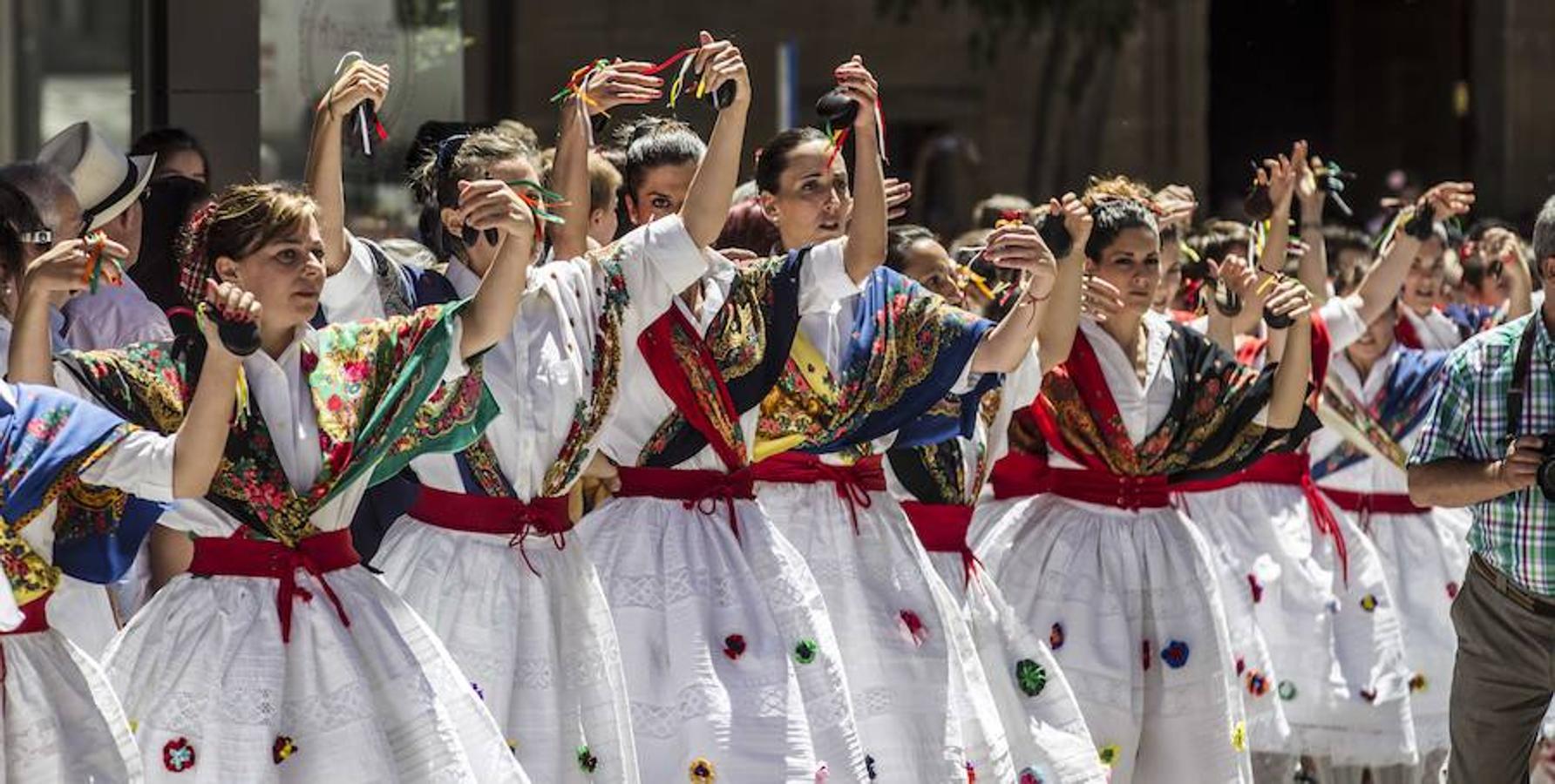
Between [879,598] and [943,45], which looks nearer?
[879,598]

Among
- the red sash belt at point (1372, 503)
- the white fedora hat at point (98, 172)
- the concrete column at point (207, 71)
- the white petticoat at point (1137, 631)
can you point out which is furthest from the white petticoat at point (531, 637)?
the red sash belt at point (1372, 503)

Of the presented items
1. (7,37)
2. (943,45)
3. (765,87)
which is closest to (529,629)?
(765,87)

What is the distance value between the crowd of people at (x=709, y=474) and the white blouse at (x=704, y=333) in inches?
0.4

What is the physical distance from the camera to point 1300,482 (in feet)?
29.7

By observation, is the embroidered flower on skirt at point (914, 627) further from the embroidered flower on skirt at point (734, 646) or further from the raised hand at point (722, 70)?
the raised hand at point (722, 70)

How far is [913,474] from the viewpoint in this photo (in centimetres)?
736

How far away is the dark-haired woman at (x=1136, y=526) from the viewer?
24.9 feet

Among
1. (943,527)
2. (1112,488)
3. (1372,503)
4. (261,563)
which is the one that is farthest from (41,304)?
(1372,503)

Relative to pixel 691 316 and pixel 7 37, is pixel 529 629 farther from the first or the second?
pixel 7 37

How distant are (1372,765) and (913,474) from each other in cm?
224

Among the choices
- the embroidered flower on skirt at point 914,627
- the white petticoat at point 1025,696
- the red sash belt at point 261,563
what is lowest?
the white petticoat at point 1025,696

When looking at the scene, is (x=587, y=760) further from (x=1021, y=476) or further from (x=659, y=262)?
(x=1021, y=476)

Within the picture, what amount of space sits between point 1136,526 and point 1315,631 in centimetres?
134

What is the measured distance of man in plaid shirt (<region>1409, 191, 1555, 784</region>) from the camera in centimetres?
661
